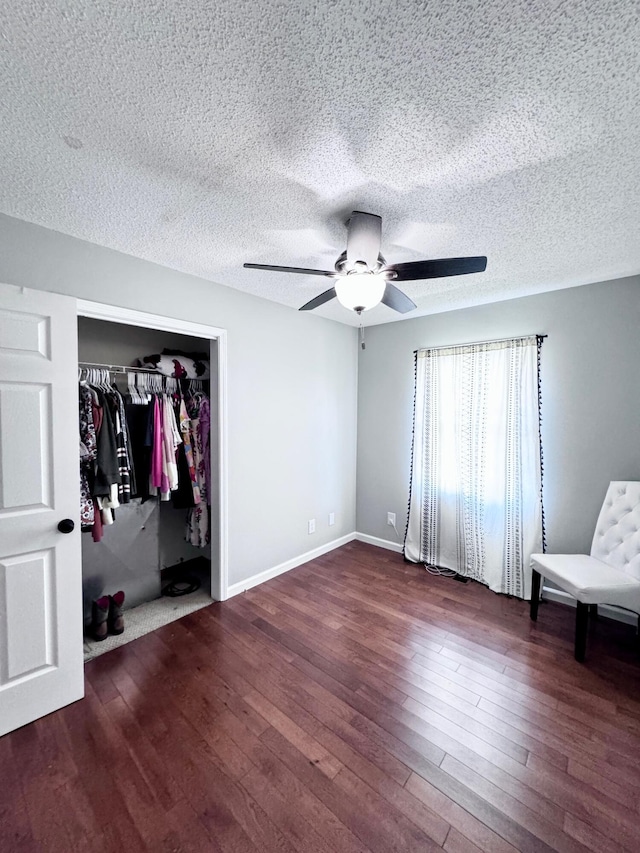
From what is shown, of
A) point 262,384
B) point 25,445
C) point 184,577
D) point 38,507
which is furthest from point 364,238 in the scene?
point 184,577

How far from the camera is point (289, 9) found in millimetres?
823

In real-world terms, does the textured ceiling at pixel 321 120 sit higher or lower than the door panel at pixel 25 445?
higher

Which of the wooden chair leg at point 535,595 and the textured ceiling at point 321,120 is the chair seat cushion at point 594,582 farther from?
the textured ceiling at point 321,120

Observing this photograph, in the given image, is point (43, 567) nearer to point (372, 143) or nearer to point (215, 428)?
point (215, 428)

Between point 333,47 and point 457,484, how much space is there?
10.1ft

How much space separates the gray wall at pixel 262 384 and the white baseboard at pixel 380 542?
17 centimetres

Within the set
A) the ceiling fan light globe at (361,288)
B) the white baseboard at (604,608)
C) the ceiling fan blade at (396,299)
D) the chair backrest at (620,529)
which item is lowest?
the white baseboard at (604,608)

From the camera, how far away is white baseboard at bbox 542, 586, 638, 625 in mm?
2433

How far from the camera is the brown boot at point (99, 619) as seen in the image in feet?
7.36

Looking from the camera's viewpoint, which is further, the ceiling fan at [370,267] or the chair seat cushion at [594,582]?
the chair seat cushion at [594,582]

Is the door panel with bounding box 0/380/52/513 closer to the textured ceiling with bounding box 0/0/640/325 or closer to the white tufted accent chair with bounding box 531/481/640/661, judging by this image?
the textured ceiling with bounding box 0/0/640/325

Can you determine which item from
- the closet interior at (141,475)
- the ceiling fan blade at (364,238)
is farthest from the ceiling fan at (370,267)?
the closet interior at (141,475)

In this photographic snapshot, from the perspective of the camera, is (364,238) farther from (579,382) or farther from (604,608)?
(604,608)

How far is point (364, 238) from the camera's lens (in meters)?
1.60
